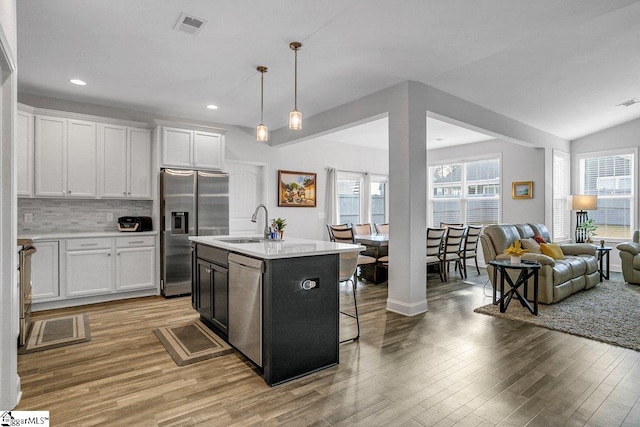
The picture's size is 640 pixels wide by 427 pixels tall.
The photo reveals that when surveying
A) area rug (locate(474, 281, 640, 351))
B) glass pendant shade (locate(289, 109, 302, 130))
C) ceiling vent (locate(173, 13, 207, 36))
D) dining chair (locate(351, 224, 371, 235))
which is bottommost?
area rug (locate(474, 281, 640, 351))

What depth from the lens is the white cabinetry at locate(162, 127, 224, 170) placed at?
505cm

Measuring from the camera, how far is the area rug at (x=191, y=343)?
9.46ft

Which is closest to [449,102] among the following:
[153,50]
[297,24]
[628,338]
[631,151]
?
[297,24]

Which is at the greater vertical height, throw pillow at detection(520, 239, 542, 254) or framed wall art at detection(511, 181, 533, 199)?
framed wall art at detection(511, 181, 533, 199)

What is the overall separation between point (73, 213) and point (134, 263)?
1.10m

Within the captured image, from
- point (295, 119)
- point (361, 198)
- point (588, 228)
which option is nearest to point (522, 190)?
point (588, 228)

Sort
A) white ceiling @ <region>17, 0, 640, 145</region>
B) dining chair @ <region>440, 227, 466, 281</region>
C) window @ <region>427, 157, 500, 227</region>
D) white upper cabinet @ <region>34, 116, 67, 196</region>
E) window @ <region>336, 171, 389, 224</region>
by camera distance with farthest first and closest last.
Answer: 1. window @ <region>336, 171, 389, 224</region>
2. window @ <region>427, 157, 500, 227</region>
3. dining chair @ <region>440, 227, 466, 281</region>
4. white upper cabinet @ <region>34, 116, 67, 196</region>
5. white ceiling @ <region>17, 0, 640, 145</region>

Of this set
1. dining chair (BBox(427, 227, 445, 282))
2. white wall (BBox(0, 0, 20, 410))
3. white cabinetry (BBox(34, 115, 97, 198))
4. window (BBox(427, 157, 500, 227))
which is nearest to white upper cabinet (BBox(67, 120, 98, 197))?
white cabinetry (BBox(34, 115, 97, 198))

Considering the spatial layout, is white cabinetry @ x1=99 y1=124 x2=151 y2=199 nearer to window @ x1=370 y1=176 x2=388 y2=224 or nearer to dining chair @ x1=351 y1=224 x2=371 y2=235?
dining chair @ x1=351 y1=224 x2=371 y2=235

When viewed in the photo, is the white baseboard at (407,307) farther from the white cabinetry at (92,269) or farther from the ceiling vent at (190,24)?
the ceiling vent at (190,24)

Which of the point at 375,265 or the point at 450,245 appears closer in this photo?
the point at 375,265

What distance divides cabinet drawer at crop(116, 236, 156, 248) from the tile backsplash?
0.79 ft

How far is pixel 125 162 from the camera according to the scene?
4980 mm

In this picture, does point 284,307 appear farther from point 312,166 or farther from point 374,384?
point 312,166
